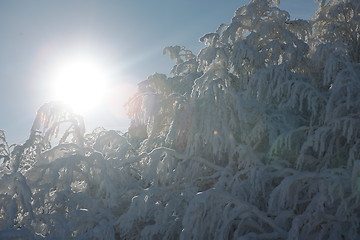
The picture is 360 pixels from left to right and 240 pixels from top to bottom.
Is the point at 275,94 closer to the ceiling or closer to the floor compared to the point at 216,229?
closer to the ceiling

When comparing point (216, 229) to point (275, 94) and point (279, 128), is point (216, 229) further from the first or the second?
point (275, 94)

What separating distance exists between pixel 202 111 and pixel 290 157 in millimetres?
2038

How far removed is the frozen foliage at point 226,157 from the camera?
4.93 meters

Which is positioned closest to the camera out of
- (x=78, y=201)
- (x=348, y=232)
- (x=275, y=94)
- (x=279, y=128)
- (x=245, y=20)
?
(x=348, y=232)

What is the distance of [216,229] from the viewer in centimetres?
498

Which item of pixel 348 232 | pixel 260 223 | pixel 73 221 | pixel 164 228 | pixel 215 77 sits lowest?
pixel 348 232

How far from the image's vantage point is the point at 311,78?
788cm

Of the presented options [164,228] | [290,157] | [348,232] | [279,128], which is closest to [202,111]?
[279,128]

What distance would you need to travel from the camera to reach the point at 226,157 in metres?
7.57

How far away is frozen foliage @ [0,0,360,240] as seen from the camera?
493 centimetres

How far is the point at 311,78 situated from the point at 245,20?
242cm

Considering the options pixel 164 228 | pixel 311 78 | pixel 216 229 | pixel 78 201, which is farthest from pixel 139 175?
pixel 311 78

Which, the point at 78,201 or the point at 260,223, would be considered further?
the point at 78,201

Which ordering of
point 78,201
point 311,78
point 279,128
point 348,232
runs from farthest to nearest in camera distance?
point 311,78
point 279,128
point 78,201
point 348,232
